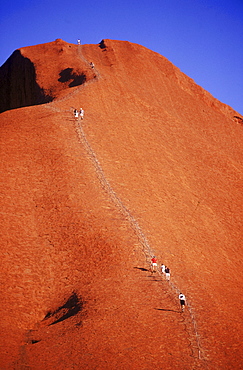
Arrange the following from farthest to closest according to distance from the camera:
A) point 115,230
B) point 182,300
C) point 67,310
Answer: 1. point 115,230
2. point 67,310
3. point 182,300

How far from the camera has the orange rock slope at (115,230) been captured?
22.0m

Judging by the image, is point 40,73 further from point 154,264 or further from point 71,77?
point 154,264

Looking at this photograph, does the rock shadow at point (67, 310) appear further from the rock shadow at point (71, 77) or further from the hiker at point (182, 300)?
the rock shadow at point (71, 77)

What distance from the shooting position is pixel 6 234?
31.9 metres

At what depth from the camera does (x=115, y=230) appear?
32125 mm

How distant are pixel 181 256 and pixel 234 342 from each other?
10786 millimetres

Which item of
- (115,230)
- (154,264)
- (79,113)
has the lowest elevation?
(154,264)

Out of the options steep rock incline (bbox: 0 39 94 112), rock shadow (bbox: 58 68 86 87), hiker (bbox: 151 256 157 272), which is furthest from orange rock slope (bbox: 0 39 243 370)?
steep rock incline (bbox: 0 39 94 112)

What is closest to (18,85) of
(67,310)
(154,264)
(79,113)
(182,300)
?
(79,113)

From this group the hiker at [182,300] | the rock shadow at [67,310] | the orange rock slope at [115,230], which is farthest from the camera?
the rock shadow at [67,310]

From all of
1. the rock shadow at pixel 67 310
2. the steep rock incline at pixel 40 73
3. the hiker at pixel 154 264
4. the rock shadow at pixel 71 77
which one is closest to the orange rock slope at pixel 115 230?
the rock shadow at pixel 67 310

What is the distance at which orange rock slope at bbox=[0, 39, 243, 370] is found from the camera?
22.0 m

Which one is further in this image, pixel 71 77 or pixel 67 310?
pixel 71 77

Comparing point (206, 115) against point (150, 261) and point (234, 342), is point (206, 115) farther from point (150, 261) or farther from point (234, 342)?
point (234, 342)
